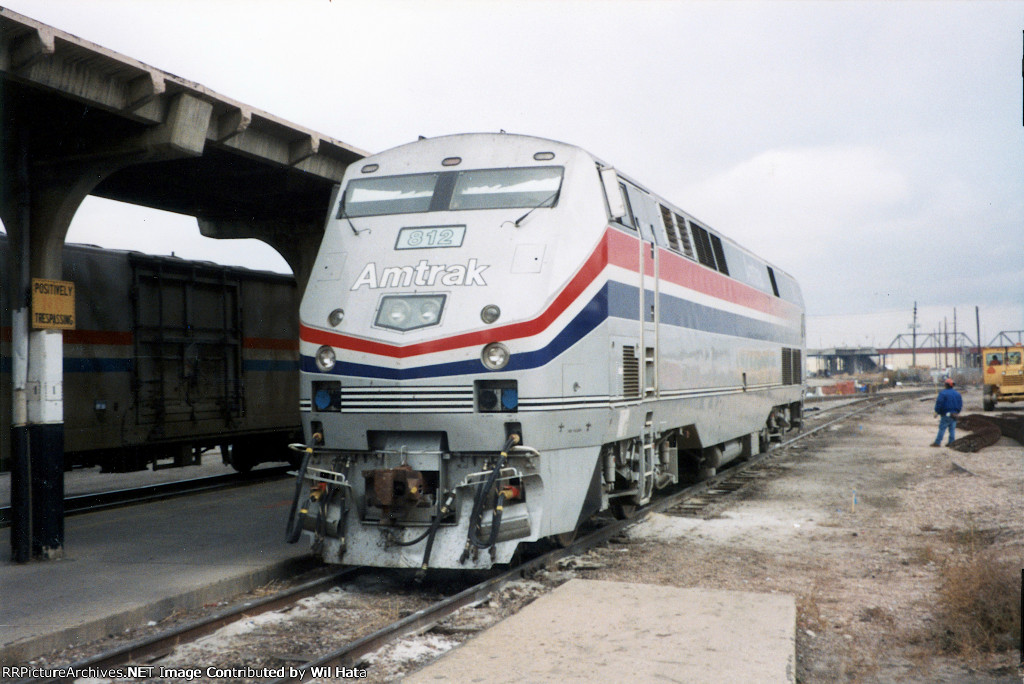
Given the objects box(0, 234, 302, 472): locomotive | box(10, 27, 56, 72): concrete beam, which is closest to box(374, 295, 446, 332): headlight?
box(10, 27, 56, 72): concrete beam

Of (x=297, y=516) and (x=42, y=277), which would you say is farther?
(x=42, y=277)

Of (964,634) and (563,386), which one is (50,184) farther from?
(964,634)

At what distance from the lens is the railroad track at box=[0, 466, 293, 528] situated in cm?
1169

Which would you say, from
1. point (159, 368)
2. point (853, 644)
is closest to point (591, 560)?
point (853, 644)

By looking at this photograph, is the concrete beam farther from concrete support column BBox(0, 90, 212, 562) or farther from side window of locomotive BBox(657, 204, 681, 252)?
side window of locomotive BBox(657, 204, 681, 252)

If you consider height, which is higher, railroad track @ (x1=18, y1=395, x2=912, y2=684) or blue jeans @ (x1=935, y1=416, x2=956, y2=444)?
blue jeans @ (x1=935, y1=416, x2=956, y2=444)

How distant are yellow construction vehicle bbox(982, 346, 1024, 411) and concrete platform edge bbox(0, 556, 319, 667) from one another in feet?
101

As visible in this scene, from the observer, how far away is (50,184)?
27.6ft

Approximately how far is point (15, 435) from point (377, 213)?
3.99 meters

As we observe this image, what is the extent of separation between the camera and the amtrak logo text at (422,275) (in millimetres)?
7039

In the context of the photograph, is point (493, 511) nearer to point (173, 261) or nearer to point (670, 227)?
point (670, 227)

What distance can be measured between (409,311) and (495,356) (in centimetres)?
83

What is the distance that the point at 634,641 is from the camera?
18.1 ft

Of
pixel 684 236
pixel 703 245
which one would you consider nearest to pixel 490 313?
pixel 684 236
